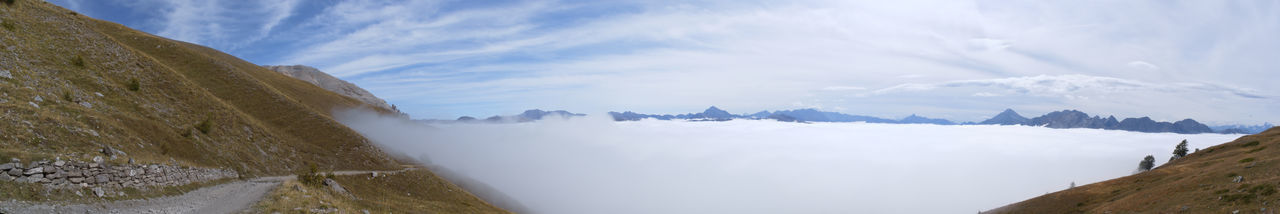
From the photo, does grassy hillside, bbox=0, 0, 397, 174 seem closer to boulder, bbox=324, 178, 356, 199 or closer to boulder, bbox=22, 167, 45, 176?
boulder, bbox=22, 167, 45, 176

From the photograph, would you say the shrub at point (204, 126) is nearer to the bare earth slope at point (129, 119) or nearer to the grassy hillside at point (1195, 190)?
the bare earth slope at point (129, 119)

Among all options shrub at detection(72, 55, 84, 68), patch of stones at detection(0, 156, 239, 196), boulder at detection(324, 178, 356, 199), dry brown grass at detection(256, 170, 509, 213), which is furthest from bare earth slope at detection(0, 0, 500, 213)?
boulder at detection(324, 178, 356, 199)

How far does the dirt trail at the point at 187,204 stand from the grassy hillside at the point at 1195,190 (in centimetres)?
5971

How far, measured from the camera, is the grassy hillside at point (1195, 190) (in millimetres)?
33875

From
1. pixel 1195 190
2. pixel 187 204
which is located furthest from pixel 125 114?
pixel 1195 190

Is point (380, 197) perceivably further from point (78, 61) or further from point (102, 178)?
point (78, 61)

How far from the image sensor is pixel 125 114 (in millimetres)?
35500

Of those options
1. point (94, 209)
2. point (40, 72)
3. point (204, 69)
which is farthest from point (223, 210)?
point (204, 69)

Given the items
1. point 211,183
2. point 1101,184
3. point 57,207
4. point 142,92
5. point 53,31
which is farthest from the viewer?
point 1101,184

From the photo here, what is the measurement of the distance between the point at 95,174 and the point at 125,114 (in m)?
14.8

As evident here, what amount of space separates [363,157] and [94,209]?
127 ft

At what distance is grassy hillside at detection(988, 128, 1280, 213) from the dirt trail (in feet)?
196

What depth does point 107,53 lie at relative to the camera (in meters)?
46.9

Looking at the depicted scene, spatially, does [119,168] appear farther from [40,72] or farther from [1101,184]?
[1101,184]
